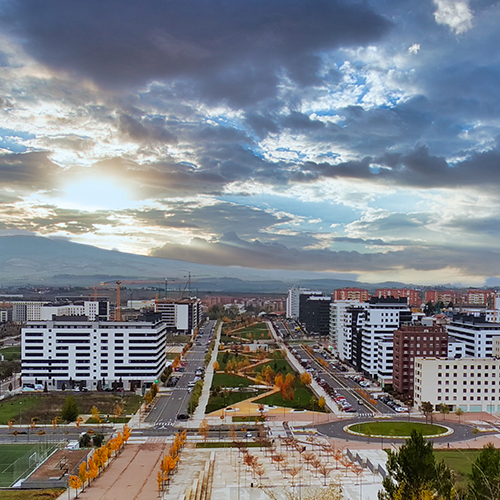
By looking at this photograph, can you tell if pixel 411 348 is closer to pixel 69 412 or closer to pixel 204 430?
pixel 204 430

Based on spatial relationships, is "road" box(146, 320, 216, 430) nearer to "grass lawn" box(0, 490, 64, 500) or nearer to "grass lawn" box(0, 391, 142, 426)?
"grass lawn" box(0, 391, 142, 426)

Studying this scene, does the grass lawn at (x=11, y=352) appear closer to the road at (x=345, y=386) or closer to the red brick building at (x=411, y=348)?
the road at (x=345, y=386)

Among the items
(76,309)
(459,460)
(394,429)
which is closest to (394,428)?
(394,429)

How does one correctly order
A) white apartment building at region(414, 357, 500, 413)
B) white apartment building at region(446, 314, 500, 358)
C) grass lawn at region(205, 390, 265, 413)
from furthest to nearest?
white apartment building at region(446, 314, 500, 358), grass lawn at region(205, 390, 265, 413), white apartment building at region(414, 357, 500, 413)

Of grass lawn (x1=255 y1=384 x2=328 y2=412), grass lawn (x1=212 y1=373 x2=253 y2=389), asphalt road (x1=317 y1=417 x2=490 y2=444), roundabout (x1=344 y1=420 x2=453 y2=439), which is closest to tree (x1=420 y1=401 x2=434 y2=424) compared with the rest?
asphalt road (x1=317 y1=417 x2=490 y2=444)

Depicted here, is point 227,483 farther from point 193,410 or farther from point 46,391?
point 46,391
